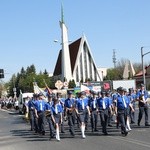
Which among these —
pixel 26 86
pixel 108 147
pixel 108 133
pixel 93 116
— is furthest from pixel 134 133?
pixel 26 86

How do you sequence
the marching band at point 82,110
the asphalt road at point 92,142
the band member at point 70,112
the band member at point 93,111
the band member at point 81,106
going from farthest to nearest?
the band member at point 93,111 → the band member at point 70,112 → the band member at point 81,106 → the marching band at point 82,110 → the asphalt road at point 92,142

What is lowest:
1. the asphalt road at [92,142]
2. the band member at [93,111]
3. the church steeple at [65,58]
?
the asphalt road at [92,142]

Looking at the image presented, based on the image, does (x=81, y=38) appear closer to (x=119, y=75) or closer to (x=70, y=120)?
(x=119, y=75)

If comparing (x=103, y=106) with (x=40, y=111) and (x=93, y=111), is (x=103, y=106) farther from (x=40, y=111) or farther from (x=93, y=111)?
(x=40, y=111)

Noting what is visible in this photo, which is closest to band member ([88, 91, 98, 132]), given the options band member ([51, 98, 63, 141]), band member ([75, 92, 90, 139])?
band member ([75, 92, 90, 139])

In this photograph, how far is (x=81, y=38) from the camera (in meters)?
106

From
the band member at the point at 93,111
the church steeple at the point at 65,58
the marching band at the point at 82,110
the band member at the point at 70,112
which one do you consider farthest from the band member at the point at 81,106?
the church steeple at the point at 65,58

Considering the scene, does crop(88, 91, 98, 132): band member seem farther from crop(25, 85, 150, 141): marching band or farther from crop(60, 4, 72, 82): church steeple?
crop(60, 4, 72, 82): church steeple

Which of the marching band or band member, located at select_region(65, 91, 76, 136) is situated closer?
the marching band

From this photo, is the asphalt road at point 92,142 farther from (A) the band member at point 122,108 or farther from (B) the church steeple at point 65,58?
(B) the church steeple at point 65,58

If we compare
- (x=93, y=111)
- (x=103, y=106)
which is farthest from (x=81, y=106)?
(x=93, y=111)

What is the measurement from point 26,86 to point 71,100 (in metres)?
77.0

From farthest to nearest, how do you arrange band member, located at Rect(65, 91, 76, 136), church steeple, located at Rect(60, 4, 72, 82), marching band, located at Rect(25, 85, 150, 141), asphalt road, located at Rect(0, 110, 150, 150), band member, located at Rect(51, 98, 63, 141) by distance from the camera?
church steeple, located at Rect(60, 4, 72, 82) < band member, located at Rect(65, 91, 76, 136) < marching band, located at Rect(25, 85, 150, 141) < band member, located at Rect(51, 98, 63, 141) < asphalt road, located at Rect(0, 110, 150, 150)

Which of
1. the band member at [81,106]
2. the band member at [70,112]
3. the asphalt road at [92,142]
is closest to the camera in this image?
the asphalt road at [92,142]
